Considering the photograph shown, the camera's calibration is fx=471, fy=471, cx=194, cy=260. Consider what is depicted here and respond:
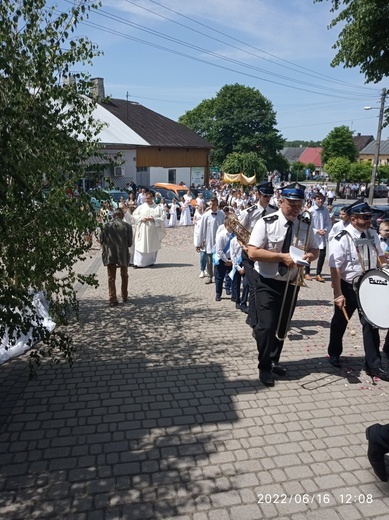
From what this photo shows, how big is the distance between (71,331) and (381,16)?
12.8 m

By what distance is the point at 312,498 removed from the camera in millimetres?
3301

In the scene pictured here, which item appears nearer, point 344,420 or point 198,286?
point 344,420

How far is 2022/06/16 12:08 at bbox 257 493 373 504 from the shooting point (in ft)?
10.7

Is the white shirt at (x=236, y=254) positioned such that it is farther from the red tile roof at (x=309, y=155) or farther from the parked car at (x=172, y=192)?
the red tile roof at (x=309, y=155)

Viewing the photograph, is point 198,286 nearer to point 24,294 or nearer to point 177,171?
point 24,294

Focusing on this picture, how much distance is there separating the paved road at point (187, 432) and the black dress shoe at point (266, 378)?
0.08 meters

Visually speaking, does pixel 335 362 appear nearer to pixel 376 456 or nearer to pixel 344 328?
pixel 344 328

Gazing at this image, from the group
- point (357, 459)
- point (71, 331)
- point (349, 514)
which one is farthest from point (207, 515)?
point (71, 331)

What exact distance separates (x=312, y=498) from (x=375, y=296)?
2.04 m

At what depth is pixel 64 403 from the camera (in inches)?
184

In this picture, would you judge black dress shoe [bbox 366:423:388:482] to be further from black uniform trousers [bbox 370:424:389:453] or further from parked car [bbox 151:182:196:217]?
parked car [bbox 151:182:196:217]

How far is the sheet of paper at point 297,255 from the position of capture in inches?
181

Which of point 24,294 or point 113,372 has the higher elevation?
point 24,294

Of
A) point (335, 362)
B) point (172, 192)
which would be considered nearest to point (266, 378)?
point (335, 362)
